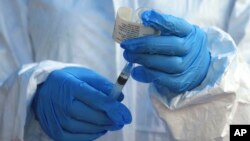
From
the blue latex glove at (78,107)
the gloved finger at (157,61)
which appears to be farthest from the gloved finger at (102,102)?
the gloved finger at (157,61)

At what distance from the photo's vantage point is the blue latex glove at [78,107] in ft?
4.00

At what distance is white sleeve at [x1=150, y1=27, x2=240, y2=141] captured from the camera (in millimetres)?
1165

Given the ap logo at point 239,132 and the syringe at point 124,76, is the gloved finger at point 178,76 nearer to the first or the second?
the syringe at point 124,76

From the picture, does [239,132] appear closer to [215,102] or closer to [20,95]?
[215,102]

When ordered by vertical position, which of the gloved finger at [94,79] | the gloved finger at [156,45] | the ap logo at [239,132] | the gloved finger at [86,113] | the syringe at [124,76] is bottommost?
the ap logo at [239,132]

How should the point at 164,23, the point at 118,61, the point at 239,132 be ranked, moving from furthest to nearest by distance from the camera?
the point at 118,61 → the point at 239,132 → the point at 164,23

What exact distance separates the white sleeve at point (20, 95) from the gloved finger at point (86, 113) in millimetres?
102

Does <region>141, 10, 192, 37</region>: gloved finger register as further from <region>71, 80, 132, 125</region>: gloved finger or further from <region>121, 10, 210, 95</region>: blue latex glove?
<region>71, 80, 132, 125</region>: gloved finger

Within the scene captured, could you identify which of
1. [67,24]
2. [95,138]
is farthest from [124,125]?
[67,24]

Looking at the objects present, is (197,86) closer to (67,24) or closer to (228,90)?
(228,90)

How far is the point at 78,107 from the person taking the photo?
1.23m

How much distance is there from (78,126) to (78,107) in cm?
4

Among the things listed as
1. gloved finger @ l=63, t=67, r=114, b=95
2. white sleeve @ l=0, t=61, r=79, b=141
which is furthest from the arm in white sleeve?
white sleeve @ l=0, t=61, r=79, b=141

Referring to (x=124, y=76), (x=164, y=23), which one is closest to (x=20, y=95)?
(x=124, y=76)
